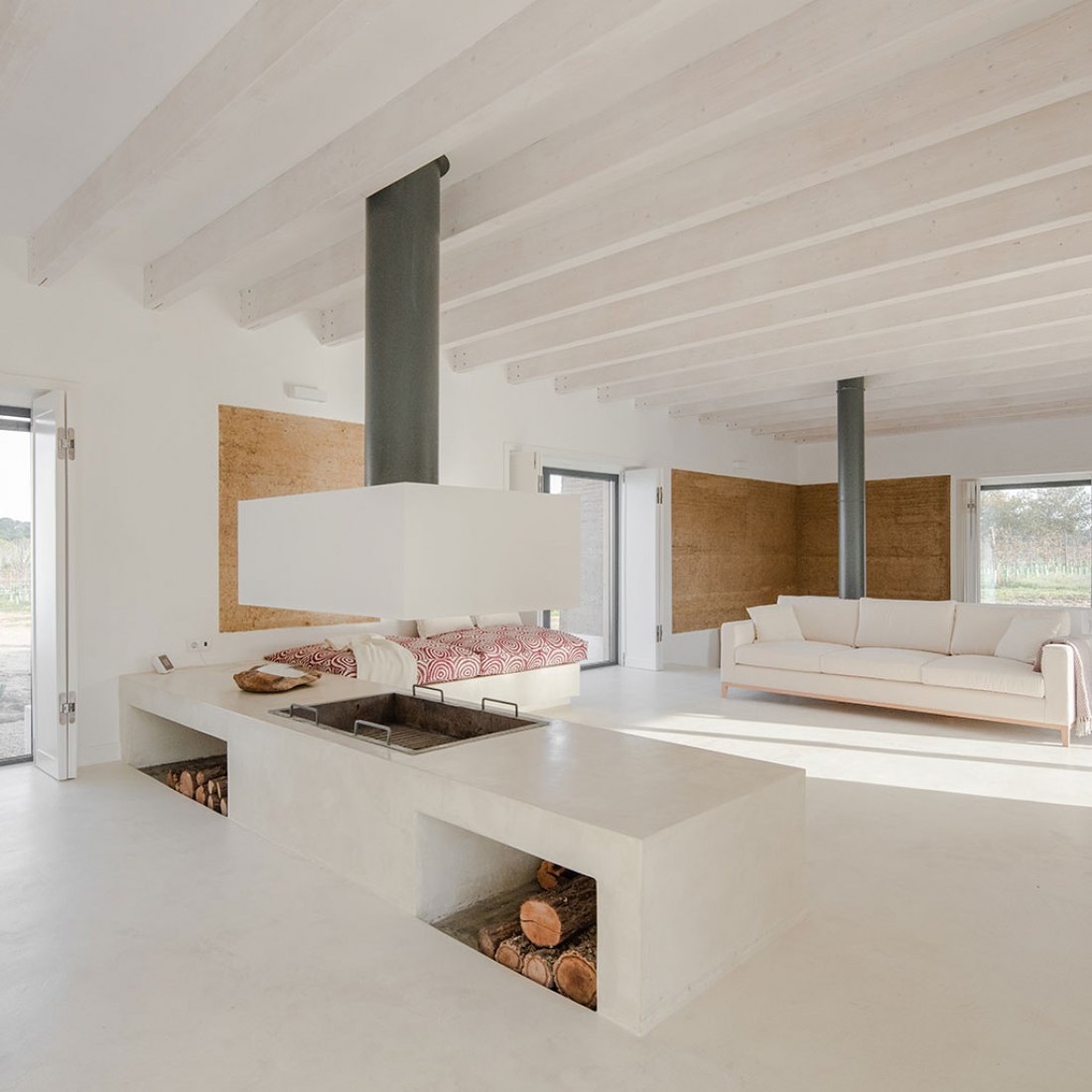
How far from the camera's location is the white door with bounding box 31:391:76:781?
4363mm

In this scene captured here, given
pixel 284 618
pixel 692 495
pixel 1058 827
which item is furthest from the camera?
pixel 692 495

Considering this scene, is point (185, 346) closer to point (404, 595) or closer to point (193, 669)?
point (193, 669)

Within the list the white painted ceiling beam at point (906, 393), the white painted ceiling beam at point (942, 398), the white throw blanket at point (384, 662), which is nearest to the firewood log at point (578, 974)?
the white throw blanket at point (384, 662)

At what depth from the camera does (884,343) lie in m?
5.86

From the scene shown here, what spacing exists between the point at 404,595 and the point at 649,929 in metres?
1.21

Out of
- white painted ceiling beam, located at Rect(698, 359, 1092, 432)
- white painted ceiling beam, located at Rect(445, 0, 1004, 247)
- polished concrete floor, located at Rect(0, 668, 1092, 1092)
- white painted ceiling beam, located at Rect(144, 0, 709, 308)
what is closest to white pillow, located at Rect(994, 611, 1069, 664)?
polished concrete floor, located at Rect(0, 668, 1092, 1092)

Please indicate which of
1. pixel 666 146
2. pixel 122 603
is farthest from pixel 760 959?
pixel 122 603

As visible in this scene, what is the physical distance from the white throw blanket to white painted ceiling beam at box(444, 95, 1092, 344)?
2.11m

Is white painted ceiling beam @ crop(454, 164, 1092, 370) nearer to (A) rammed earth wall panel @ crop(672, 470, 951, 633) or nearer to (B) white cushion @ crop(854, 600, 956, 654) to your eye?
(B) white cushion @ crop(854, 600, 956, 654)

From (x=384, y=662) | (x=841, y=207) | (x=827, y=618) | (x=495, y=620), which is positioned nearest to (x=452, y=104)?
(x=841, y=207)

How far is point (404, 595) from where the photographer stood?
2664mm

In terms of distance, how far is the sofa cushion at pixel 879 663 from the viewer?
229 inches

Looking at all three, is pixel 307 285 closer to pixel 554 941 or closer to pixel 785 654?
pixel 554 941

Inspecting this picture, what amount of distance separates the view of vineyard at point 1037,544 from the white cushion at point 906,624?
3.32 m
